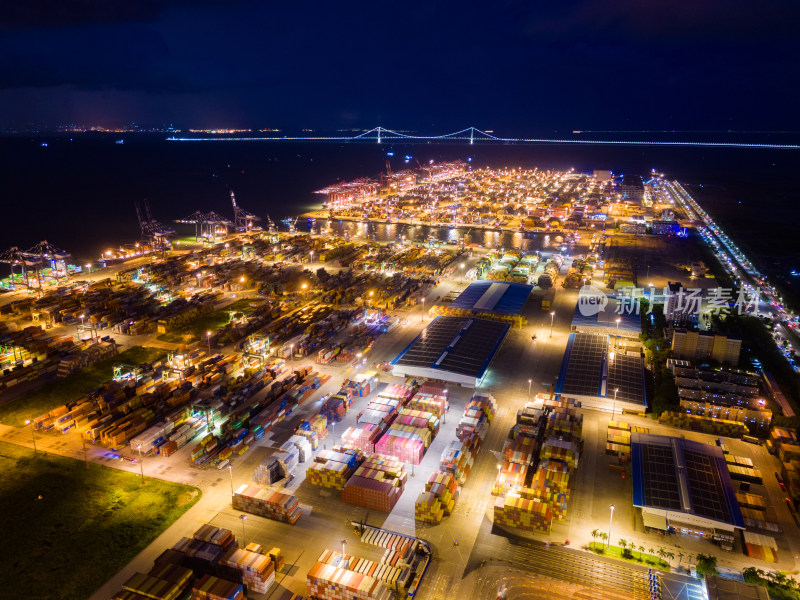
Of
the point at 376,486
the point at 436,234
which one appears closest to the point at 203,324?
the point at 376,486


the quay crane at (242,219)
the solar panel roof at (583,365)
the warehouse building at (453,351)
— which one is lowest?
the solar panel roof at (583,365)

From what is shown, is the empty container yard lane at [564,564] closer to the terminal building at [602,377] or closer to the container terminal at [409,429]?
the container terminal at [409,429]

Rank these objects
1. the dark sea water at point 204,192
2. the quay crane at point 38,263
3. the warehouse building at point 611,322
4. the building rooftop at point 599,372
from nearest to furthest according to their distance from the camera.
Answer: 1. the building rooftop at point 599,372
2. the warehouse building at point 611,322
3. the quay crane at point 38,263
4. the dark sea water at point 204,192

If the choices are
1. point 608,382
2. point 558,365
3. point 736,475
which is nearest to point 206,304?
point 558,365

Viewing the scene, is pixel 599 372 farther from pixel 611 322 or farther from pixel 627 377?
pixel 611 322

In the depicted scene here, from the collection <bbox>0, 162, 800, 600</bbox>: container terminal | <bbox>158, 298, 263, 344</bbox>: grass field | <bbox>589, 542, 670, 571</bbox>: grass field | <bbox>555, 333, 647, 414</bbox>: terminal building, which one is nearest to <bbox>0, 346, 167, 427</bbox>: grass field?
<bbox>0, 162, 800, 600</bbox>: container terminal

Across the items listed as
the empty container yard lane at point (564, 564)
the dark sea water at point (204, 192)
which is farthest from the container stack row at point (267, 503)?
the dark sea water at point (204, 192)
